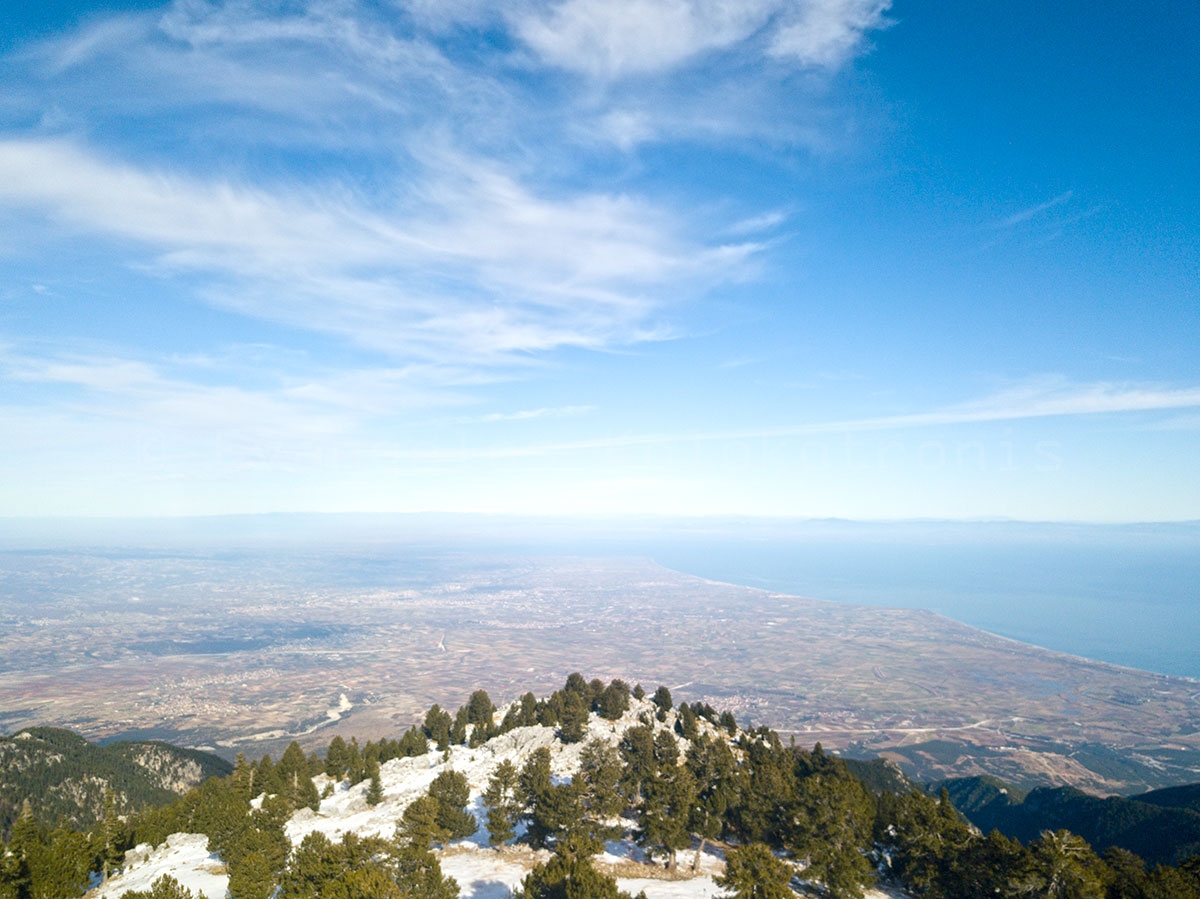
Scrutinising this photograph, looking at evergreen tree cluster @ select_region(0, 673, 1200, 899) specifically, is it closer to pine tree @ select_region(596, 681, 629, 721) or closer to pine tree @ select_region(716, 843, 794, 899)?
pine tree @ select_region(716, 843, 794, 899)

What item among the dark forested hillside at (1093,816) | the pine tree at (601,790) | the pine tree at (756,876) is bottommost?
the dark forested hillside at (1093,816)

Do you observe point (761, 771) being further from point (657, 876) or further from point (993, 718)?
point (993, 718)

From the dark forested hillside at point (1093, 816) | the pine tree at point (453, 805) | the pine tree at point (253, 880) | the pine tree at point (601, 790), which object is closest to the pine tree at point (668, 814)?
the pine tree at point (601, 790)

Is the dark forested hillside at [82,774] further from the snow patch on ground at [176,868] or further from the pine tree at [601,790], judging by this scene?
the pine tree at [601,790]

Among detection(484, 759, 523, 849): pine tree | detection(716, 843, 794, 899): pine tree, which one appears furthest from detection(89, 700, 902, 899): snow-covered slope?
detection(716, 843, 794, 899): pine tree

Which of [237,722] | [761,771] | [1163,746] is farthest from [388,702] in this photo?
[1163,746]

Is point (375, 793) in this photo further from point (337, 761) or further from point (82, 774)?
point (82, 774)
